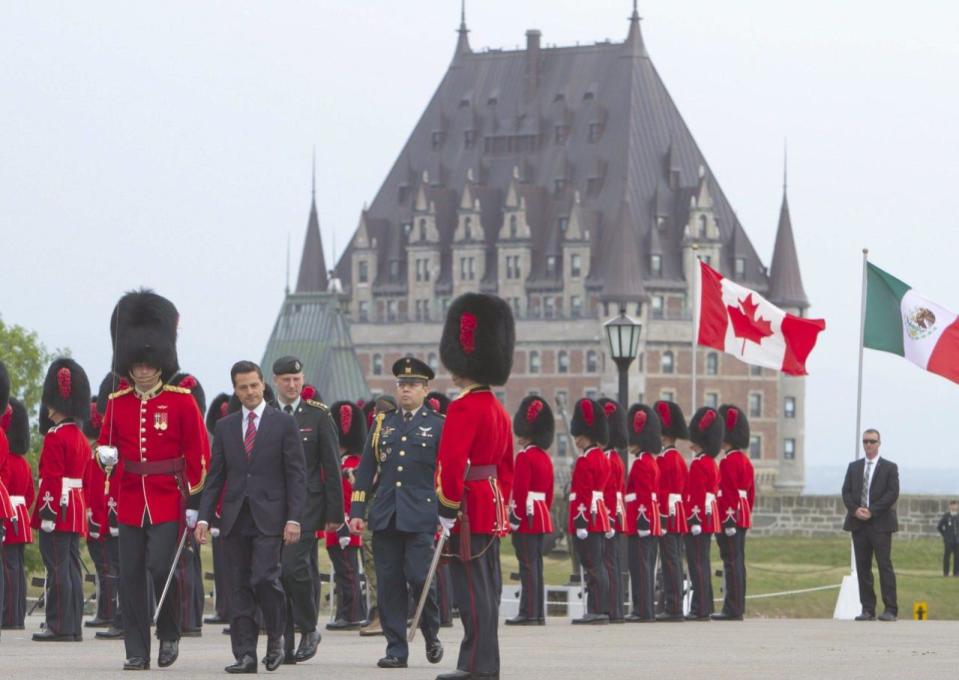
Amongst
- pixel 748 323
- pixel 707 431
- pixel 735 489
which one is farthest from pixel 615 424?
pixel 748 323

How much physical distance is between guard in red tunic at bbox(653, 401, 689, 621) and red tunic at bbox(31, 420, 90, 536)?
619 centimetres

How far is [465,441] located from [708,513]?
9.51m

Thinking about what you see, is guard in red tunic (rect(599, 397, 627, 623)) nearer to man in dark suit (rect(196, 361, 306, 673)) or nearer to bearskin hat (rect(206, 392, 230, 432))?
bearskin hat (rect(206, 392, 230, 432))

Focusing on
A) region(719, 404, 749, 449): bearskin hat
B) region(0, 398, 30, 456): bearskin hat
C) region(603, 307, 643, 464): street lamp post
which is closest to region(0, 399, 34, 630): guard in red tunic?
region(0, 398, 30, 456): bearskin hat

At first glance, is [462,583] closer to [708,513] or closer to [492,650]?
[492,650]

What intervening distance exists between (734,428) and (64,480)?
303 inches

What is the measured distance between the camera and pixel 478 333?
14844mm

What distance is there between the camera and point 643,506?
23.1 m

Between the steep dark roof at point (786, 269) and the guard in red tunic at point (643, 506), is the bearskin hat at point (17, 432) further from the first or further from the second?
the steep dark roof at point (786, 269)

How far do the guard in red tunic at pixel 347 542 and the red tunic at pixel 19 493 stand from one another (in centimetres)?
239

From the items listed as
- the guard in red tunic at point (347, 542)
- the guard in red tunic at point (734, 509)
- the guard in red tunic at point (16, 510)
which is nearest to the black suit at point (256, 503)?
the guard in red tunic at point (16, 510)

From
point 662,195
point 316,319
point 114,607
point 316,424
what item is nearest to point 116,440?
point 316,424

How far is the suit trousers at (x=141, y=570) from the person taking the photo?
48.8 ft

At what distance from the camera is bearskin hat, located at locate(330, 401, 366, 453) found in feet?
69.2
